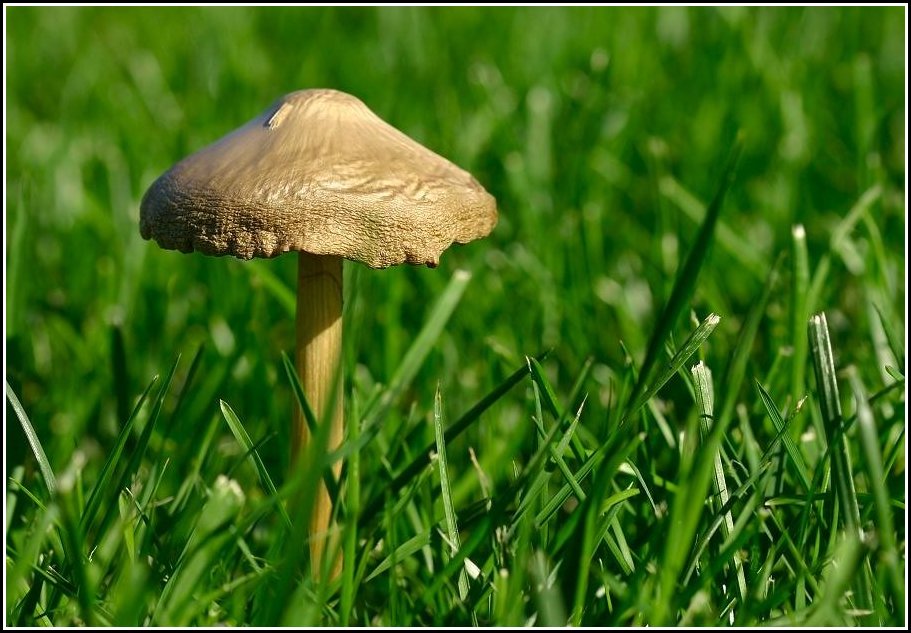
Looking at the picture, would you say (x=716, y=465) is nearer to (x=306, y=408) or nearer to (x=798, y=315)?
(x=798, y=315)


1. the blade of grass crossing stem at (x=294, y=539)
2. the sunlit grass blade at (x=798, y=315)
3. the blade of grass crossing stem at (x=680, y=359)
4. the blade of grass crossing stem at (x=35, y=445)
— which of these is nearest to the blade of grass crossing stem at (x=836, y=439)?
the blade of grass crossing stem at (x=680, y=359)

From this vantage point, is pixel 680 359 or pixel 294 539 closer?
pixel 294 539

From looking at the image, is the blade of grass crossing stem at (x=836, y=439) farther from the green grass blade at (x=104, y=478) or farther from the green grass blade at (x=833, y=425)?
the green grass blade at (x=104, y=478)

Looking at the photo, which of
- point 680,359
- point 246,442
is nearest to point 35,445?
point 246,442

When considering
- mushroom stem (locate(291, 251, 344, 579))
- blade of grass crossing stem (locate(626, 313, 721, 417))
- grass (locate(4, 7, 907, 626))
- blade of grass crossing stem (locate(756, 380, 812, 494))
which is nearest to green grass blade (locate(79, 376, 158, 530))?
grass (locate(4, 7, 907, 626))

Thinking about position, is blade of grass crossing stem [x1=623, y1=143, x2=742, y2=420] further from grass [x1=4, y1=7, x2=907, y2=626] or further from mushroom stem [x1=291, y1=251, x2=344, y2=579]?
mushroom stem [x1=291, y1=251, x2=344, y2=579]

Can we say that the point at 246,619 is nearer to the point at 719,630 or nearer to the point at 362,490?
the point at 362,490
